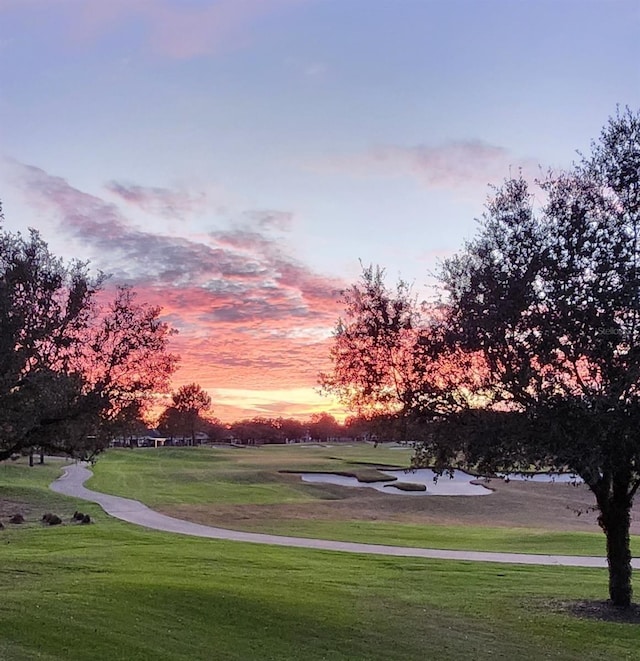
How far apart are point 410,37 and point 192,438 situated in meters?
130

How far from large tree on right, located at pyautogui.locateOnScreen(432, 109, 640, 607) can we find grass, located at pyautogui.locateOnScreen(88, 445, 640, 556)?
15.5 meters

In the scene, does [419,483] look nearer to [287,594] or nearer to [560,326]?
[287,594]

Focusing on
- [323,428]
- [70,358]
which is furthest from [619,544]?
[323,428]

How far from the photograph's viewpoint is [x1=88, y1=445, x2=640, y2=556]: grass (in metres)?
29.4

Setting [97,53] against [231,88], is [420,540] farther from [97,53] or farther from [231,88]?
[97,53]

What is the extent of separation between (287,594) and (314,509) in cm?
2525

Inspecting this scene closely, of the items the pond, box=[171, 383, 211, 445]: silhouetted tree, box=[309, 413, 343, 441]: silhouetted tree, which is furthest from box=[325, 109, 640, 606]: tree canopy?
box=[309, 413, 343, 441]: silhouetted tree

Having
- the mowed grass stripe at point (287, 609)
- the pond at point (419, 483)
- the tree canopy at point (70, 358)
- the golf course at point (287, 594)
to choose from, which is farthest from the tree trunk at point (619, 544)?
the pond at point (419, 483)

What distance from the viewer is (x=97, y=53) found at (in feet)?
58.5

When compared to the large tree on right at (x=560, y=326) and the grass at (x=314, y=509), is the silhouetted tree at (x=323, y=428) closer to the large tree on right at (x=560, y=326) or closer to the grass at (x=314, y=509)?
the grass at (x=314, y=509)

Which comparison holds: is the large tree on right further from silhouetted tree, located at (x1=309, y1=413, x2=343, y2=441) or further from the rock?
silhouetted tree, located at (x1=309, y1=413, x2=343, y2=441)

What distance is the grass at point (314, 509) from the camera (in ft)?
96.3

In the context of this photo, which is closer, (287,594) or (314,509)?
(287,594)

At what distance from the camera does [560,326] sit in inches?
478
